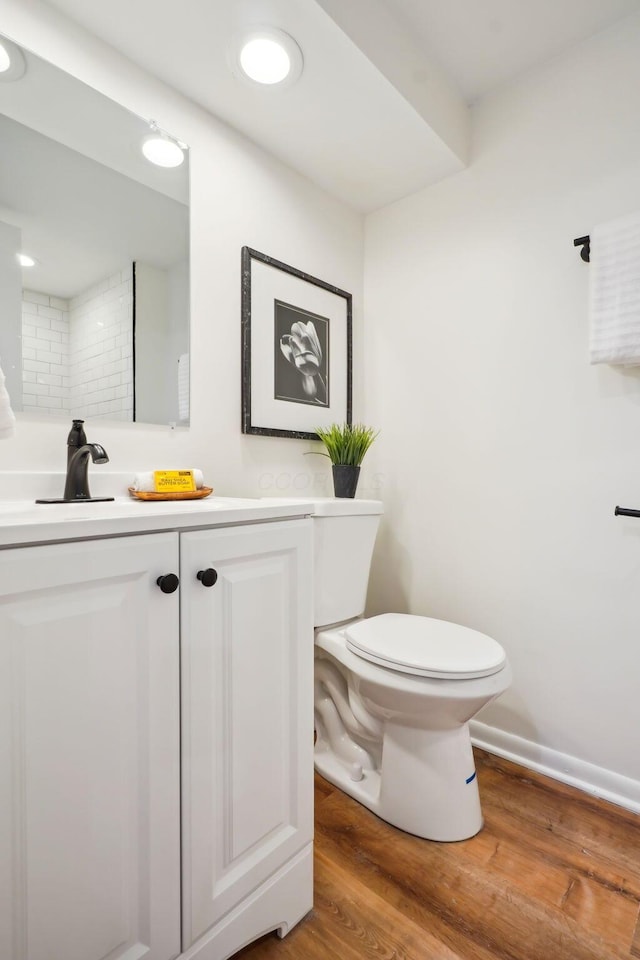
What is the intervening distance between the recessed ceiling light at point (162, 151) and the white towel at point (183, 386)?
22.0 inches

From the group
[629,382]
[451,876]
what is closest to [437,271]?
[629,382]

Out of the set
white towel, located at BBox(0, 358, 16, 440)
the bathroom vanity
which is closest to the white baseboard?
the bathroom vanity

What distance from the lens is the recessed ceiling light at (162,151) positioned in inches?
52.5

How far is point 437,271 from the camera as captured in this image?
184 centimetres

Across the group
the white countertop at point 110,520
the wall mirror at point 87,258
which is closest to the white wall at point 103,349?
the wall mirror at point 87,258

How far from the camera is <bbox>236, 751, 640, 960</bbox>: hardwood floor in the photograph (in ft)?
3.19

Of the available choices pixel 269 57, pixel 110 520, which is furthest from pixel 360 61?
pixel 110 520

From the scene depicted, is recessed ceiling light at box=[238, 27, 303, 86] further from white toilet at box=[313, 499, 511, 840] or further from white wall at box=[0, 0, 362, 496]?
white toilet at box=[313, 499, 511, 840]

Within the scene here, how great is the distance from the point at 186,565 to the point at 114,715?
0.81 ft

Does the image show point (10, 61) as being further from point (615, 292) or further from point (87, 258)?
point (615, 292)

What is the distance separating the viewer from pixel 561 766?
1.51 meters

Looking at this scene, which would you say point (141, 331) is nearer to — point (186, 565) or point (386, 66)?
point (186, 565)

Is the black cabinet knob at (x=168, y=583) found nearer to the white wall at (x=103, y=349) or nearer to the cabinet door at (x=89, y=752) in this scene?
the cabinet door at (x=89, y=752)

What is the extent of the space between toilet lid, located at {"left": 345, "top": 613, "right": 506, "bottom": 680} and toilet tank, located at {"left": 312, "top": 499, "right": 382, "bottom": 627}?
0.36ft
